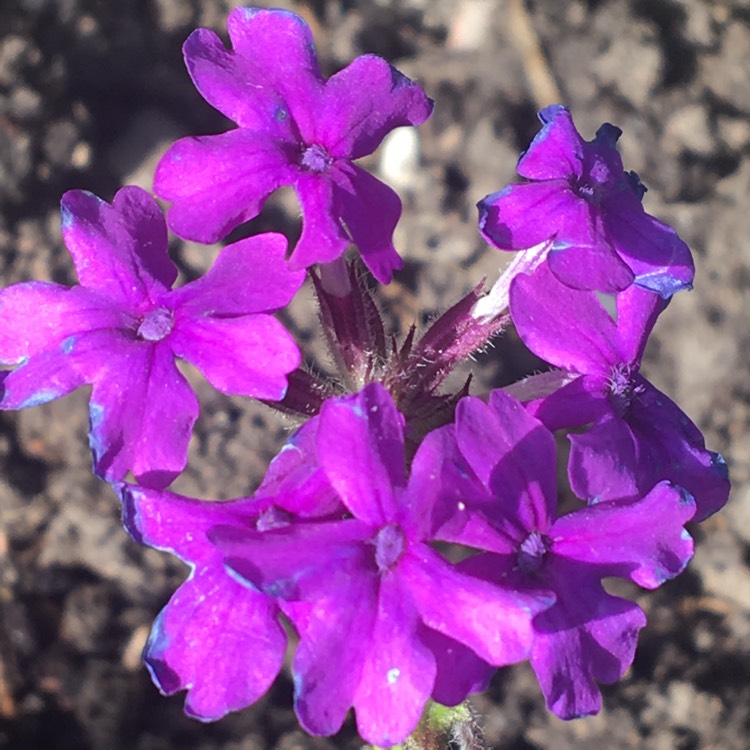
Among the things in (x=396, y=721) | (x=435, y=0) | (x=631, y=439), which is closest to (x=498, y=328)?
(x=631, y=439)

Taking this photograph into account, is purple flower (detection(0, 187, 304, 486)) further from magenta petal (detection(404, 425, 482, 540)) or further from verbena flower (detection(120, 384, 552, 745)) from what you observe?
magenta petal (detection(404, 425, 482, 540))

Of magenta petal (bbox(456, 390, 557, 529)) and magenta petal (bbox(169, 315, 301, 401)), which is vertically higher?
magenta petal (bbox(169, 315, 301, 401))

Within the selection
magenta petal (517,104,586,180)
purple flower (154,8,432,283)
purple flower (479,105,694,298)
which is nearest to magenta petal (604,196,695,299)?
purple flower (479,105,694,298)

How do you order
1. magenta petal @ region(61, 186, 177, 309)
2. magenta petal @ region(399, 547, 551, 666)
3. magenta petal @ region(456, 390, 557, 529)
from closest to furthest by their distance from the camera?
magenta petal @ region(399, 547, 551, 666) < magenta petal @ region(456, 390, 557, 529) < magenta petal @ region(61, 186, 177, 309)

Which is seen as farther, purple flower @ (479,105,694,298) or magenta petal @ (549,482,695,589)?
purple flower @ (479,105,694,298)

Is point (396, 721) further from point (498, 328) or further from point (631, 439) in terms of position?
point (498, 328)

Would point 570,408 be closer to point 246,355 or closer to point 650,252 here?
point 650,252

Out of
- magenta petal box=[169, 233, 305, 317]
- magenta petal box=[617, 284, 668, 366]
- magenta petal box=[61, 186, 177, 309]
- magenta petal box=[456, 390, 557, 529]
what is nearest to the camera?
magenta petal box=[456, 390, 557, 529]

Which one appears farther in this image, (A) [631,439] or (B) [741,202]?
(B) [741,202]
